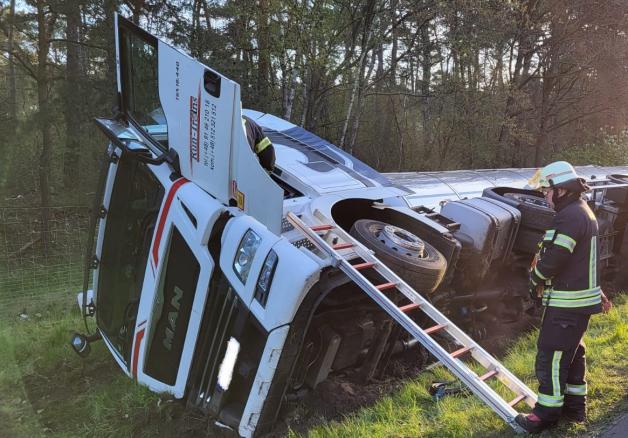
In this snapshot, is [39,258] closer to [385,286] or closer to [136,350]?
[136,350]

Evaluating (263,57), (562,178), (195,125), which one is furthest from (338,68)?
(562,178)

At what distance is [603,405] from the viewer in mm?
2646

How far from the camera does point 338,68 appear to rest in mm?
9633

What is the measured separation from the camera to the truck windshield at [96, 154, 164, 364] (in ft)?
10.6

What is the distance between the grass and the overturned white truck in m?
0.29

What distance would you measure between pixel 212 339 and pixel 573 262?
1.99 meters

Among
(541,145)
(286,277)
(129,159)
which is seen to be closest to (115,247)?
(129,159)

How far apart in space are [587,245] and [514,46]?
1346cm

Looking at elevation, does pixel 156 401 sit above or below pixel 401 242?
below

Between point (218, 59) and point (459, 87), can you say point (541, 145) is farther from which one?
point (218, 59)

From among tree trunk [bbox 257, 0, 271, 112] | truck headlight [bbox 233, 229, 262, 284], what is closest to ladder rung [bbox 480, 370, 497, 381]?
truck headlight [bbox 233, 229, 262, 284]

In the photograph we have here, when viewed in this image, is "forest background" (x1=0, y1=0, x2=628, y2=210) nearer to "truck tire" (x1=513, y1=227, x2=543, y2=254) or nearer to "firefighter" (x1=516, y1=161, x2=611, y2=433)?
"truck tire" (x1=513, y1=227, x2=543, y2=254)

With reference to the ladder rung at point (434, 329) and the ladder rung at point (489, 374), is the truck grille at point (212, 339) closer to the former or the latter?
the ladder rung at point (434, 329)

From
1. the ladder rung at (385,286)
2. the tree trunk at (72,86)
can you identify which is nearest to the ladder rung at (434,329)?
the ladder rung at (385,286)
